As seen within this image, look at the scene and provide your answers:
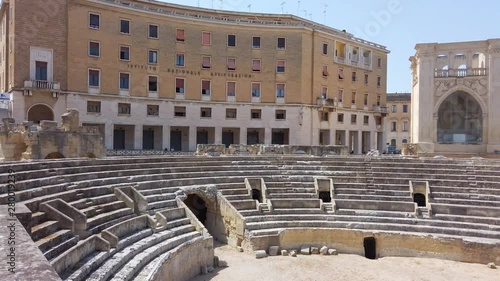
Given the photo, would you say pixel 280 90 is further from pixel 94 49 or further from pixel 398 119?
pixel 398 119

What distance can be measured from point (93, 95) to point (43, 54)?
4838mm

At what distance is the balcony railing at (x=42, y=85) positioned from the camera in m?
30.8

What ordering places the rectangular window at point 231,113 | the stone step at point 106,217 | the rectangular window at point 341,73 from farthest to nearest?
the rectangular window at point 341,73, the rectangular window at point 231,113, the stone step at point 106,217

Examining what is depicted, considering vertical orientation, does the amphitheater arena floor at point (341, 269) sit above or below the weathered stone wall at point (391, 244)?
below

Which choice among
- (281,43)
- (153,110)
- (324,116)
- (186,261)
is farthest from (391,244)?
(281,43)

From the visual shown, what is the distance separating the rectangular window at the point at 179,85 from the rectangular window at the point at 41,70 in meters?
10.9

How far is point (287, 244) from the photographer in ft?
57.1

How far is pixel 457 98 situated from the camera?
94.1 ft

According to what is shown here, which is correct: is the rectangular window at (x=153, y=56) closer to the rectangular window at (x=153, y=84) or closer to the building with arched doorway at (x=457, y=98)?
the rectangular window at (x=153, y=84)

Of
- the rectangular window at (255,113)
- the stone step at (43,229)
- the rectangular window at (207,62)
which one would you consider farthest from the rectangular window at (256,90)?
the stone step at (43,229)

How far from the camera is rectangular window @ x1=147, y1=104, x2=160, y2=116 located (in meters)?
36.6

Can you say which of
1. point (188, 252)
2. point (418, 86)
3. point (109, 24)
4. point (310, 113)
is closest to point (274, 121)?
point (310, 113)

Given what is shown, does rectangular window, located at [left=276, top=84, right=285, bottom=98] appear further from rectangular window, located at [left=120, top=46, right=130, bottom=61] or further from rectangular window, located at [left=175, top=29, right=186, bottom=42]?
rectangular window, located at [left=120, top=46, right=130, bottom=61]

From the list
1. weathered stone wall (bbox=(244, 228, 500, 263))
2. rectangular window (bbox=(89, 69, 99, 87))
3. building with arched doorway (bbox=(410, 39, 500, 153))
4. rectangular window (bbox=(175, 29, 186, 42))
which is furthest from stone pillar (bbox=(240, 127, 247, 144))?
weathered stone wall (bbox=(244, 228, 500, 263))
